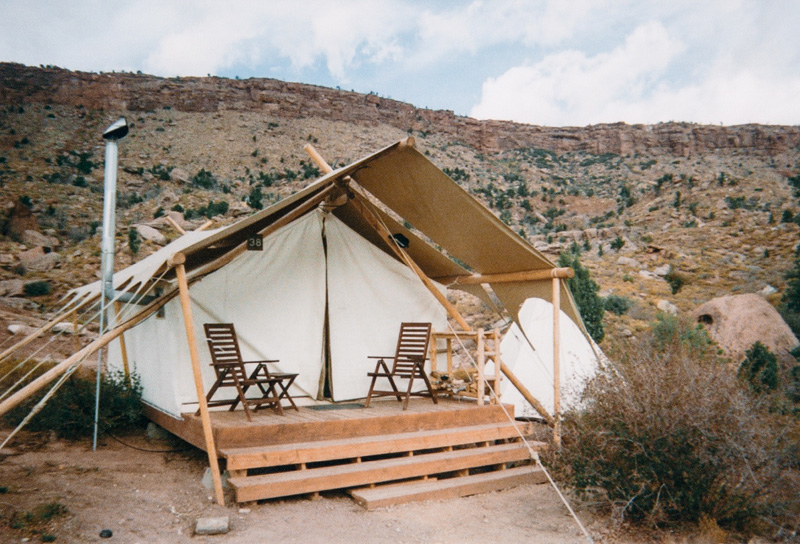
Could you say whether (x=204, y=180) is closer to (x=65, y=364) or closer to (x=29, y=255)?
(x=29, y=255)

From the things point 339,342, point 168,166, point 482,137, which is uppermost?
point 482,137

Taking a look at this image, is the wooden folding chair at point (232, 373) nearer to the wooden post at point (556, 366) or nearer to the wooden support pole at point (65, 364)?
the wooden support pole at point (65, 364)

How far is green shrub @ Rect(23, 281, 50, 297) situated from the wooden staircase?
12.8 m

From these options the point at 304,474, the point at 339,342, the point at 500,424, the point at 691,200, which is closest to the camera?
the point at 304,474

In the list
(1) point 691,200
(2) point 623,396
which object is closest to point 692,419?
(2) point 623,396

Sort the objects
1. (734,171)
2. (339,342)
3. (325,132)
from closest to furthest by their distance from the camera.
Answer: (339,342) → (734,171) → (325,132)

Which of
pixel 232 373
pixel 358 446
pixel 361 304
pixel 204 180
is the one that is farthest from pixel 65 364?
pixel 204 180

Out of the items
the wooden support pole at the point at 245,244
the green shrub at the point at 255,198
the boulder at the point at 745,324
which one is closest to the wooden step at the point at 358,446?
the wooden support pole at the point at 245,244

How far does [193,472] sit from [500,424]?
290 centimetres

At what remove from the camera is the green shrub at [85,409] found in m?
5.89

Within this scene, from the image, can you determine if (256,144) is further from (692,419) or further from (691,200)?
(692,419)

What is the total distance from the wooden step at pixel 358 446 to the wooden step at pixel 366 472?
0.28ft

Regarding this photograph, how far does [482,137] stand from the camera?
44500 mm

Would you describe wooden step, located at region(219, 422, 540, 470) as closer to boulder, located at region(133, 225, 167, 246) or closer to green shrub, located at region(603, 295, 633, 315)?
green shrub, located at region(603, 295, 633, 315)
